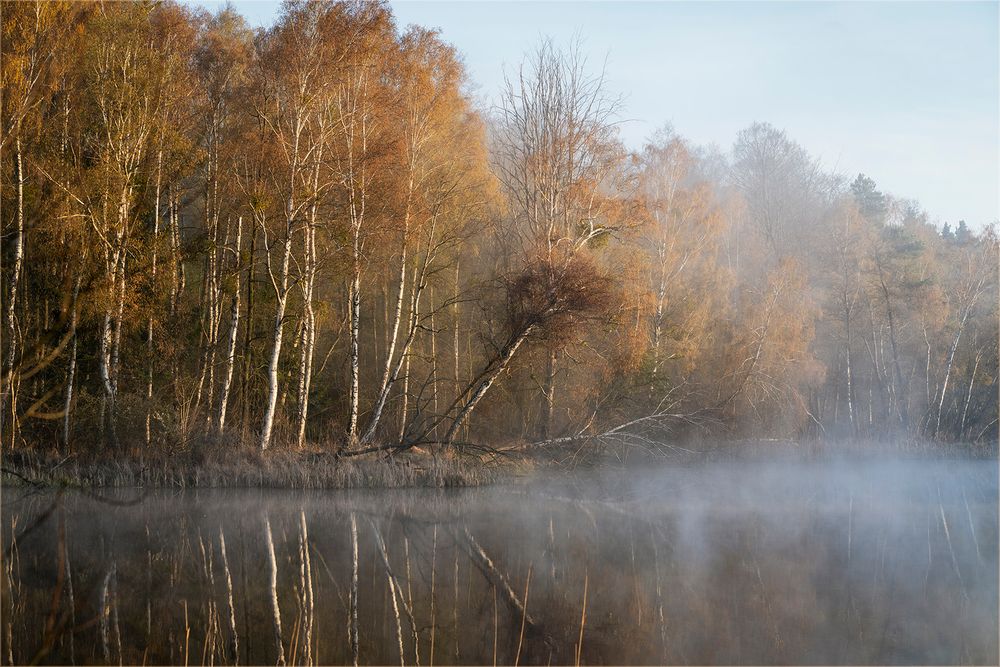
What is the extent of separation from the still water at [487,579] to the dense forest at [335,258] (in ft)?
12.4

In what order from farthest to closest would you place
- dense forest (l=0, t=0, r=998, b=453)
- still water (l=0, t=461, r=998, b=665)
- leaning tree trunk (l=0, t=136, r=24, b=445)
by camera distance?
dense forest (l=0, t=0, r=998, b=453), leaning tree trunk (l=0, t=136, r=24, b=445), still water (l=0, t=461, r=998, b=665)

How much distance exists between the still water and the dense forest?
149 inches

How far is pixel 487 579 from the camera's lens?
1051 cm

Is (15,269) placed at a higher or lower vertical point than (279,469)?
higher

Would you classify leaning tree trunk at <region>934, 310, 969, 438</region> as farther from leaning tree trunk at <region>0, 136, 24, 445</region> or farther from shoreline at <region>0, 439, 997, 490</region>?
leaning tree trunk at <region>0, 136, 24, 445</region>

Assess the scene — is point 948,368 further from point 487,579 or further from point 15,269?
point 15,269

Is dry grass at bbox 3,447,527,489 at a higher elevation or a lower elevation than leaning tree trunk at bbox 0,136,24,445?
lower

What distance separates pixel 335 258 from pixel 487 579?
1256cm

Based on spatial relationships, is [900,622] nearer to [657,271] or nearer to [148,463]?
[148,463]

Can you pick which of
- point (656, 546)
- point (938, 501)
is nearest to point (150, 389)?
point (656, 546)

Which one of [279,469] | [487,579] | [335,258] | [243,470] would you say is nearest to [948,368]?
[335,258]

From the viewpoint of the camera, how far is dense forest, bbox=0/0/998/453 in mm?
17781

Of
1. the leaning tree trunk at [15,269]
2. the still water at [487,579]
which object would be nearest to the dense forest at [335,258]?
the leaning tree trunk at [15,269]

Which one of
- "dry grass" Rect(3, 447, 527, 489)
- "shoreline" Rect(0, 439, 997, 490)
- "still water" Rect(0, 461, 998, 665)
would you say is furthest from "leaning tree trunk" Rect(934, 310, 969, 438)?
"dry grass" Rect(3, 447, 527, 489)
